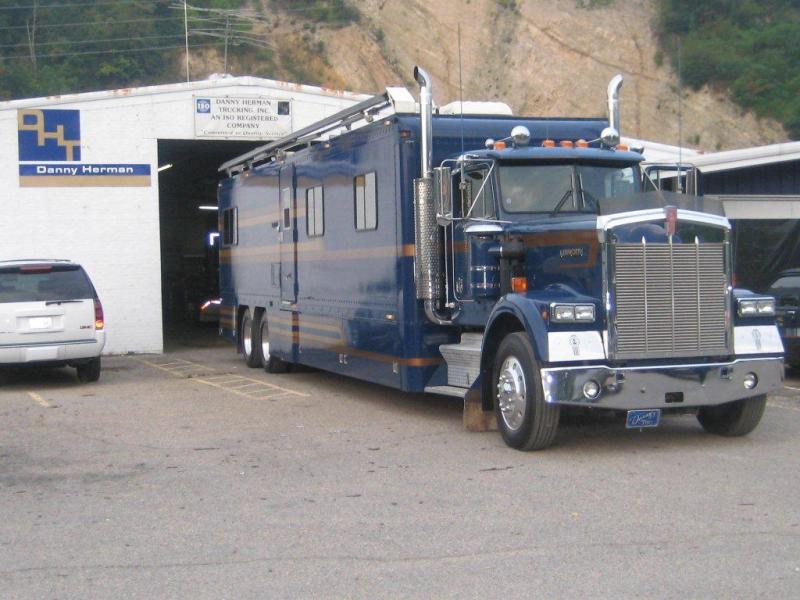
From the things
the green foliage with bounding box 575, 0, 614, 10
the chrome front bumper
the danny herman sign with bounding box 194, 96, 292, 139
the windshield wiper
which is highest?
the green foliage with bounding box 575, 0, 614, 10

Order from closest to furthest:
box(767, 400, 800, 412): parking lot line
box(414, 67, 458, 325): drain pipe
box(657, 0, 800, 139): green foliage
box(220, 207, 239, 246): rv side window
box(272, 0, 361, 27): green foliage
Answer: box(414, 67, 458, 325): drain pipe, box(767, 400, 800, 412): parking lot line, box(220, 207, 239, 246): rv side window, box(657, 0, 800, 139): green foliage, box(272, 0, 361, 27): green foliage

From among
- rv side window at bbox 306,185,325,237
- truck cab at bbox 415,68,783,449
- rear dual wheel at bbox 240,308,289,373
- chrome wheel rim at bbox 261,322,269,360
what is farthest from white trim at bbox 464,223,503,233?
chrome wheel rim at bbox 261,322,269,360

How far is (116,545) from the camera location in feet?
22.7

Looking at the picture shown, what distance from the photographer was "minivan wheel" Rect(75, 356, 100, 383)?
1595 centimetres

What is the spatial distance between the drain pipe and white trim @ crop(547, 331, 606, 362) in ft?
7.20

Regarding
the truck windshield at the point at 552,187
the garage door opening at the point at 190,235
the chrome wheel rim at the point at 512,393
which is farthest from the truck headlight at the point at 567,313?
the garage door opening at the point at 190,235

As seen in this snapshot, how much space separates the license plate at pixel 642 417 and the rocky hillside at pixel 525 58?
4409cm

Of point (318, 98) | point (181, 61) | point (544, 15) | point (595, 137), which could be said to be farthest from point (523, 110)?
point (595, 137)

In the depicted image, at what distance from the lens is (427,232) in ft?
36.7

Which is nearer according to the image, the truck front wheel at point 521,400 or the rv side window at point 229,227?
the truck front wheel at point 521,400

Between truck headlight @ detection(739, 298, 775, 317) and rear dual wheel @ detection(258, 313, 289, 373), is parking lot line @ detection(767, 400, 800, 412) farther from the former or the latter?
rear dual wheel @ detection(258, 313, 289, 373)

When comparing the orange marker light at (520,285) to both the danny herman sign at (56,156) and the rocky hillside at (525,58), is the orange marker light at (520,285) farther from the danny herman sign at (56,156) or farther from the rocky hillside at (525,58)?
the rocky hillside at (525,58)

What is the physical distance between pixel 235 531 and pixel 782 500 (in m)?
3.87

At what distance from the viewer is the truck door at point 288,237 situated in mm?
15172
